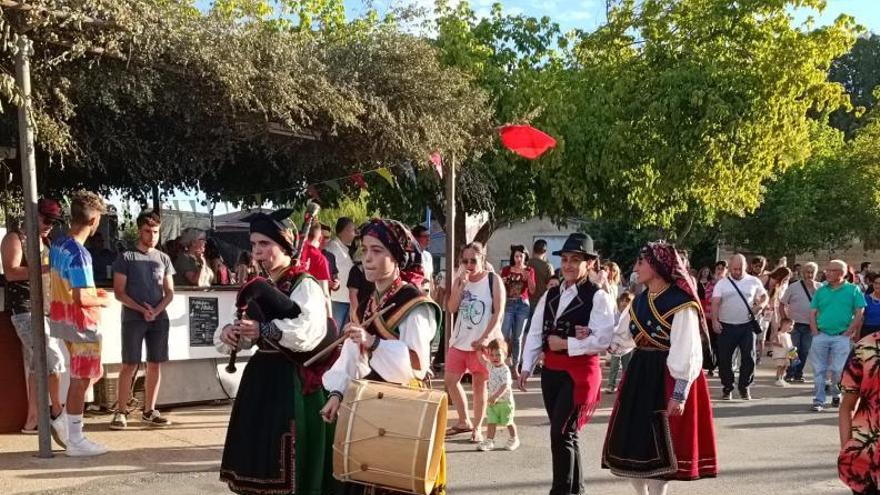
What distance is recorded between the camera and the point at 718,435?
359 inches

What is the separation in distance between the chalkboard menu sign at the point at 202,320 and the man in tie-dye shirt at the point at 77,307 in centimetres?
204

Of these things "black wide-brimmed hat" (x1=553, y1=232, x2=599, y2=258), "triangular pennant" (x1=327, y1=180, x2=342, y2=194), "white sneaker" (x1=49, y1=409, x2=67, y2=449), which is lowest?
"white sneaker" (x1=49, y1=409, x2=67, y2=449)

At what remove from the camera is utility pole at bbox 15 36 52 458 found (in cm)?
677

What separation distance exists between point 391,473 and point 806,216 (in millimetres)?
33049

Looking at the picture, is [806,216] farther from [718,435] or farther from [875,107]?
[718,435]

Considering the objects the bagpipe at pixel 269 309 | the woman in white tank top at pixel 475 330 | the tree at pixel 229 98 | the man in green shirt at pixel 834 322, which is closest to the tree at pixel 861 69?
the man in green shirt at pixel 834 322

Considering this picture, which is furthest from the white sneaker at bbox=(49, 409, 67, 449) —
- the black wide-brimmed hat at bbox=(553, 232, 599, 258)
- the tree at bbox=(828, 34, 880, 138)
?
the tree at bbox=(828, 34, 880, 138)

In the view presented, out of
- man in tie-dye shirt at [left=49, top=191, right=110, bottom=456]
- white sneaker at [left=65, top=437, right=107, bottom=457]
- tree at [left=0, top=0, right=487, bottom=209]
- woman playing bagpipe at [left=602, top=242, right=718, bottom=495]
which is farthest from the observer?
tree at [left=0, top=0, right=487, bottom=209]

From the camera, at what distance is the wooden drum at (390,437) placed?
153 inches

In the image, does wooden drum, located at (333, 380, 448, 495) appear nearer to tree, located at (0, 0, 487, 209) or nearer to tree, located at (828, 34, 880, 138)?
tree, located at (0, 0, 487, 209)

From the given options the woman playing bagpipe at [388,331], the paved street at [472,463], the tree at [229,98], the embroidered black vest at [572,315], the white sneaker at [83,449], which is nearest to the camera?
the woman playing bagpipe at [388,331]

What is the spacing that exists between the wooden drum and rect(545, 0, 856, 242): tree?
11.5 metres

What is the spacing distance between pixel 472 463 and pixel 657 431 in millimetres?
2459

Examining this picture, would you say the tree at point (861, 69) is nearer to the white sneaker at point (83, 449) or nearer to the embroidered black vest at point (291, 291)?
the white sneaker at point (83, 449)
